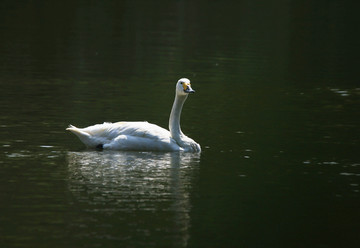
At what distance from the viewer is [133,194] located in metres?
14.9

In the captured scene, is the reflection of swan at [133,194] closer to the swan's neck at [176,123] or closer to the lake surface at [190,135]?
the lake surface at [190,135]

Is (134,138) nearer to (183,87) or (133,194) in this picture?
(183,87)

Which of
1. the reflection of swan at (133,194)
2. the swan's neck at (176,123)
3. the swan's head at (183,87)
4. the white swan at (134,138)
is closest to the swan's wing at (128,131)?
the white swan at (134,138)

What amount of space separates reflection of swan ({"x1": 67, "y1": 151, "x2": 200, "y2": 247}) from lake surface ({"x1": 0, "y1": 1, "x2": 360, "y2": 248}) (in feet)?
0.10

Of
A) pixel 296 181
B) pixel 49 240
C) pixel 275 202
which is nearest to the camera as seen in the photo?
pixel 49 240

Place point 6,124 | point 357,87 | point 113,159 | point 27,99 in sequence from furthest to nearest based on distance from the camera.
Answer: point 357,87, point 27,99, point 6,124, point 113,159

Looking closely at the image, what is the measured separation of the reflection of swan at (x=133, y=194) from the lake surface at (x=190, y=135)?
0.10 feet

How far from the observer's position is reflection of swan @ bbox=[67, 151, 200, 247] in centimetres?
1281

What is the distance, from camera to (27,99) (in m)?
24.8

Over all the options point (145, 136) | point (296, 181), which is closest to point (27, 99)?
point (145, 136)

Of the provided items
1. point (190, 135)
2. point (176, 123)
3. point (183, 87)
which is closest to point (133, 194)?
point (176, 123)

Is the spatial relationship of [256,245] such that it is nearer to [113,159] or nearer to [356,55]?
[113,159]

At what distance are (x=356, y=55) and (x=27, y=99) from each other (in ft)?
62.2

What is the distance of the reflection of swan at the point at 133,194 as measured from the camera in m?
12.8
